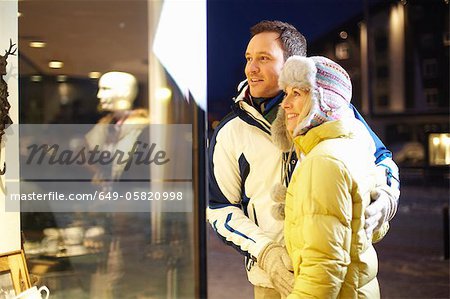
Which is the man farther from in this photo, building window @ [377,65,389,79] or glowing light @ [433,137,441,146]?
glowing light @ [433,137,441,146]

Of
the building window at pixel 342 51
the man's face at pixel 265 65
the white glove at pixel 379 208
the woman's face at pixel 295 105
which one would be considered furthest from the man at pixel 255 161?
the building window at pixel 342 51

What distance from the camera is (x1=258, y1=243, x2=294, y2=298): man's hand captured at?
1915 millimetres

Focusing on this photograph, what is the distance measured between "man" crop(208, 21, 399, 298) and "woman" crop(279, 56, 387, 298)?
1.03ft

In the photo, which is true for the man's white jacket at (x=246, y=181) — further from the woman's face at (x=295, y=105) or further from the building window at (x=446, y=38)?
the building window at (x=446, y=38)

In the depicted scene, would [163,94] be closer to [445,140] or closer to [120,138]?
[120,138]

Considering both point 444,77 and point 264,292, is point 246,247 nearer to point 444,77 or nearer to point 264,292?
point 264,292

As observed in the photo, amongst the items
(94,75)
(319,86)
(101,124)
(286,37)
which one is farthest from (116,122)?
(319,86)

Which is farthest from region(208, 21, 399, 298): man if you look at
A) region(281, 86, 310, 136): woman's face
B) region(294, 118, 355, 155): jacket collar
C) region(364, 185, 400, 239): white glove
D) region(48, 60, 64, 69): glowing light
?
region(48, 60, 64, 69): glowing light

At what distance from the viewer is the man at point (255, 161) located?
2.13 metres

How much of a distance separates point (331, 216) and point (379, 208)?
314 mm

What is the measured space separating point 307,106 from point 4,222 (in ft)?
5.97

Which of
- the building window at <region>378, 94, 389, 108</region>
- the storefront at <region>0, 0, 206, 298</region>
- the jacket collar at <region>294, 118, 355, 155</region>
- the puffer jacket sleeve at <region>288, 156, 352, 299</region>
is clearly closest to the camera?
the puffer jacket sleeve at <region>288, 156, 352, 299</region>

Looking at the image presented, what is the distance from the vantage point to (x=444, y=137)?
125 inches

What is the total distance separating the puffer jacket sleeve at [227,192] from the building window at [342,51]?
939 millimetres
